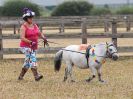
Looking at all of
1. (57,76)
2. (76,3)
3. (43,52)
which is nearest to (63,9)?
(76,3)

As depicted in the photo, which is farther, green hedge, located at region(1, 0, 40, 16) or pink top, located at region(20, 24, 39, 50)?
green hedge, located at region(1, 0, 40, 16)

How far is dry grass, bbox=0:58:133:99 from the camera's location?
1055 cm

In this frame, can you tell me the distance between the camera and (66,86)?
11891 mm

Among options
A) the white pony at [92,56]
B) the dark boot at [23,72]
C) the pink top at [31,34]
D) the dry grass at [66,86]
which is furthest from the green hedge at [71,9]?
the white pony at [92,56]

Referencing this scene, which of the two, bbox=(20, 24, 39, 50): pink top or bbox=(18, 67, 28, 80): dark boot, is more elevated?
bbox=(20, 24, 39, 50): pink top

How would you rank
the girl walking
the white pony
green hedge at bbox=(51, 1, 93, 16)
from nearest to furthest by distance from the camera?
1. the white pony
2. the girl walking
3. green hedge at bbox=(51, 1, 93, 16)

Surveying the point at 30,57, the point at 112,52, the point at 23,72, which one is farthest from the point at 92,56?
the point at 23,72

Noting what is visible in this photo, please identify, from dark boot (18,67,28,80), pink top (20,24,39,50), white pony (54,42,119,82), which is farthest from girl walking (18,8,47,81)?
white pony (54,42,119,82)

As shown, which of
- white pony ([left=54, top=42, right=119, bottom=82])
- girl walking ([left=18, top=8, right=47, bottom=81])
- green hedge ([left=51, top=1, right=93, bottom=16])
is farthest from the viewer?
green hedge ([left=51, top=1, right=93, bottom=16])

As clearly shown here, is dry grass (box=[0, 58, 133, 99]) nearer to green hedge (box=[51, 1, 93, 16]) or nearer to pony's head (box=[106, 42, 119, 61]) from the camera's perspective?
pony's head (box=[106, 42, 119, 61])

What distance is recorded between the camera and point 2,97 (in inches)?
409

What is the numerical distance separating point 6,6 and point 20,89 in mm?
47107

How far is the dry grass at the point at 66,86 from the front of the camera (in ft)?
34.6

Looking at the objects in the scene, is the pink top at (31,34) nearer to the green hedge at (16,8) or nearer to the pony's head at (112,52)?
the pony's head at (112,52)
